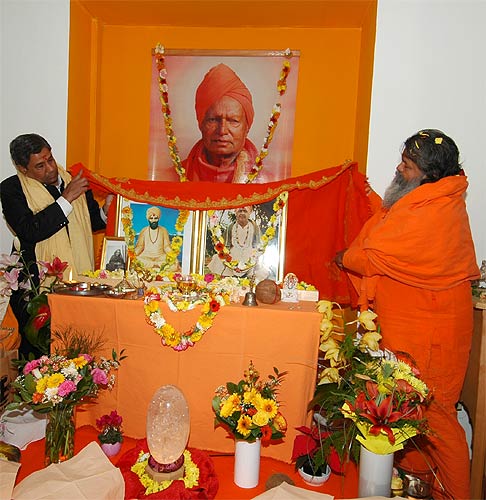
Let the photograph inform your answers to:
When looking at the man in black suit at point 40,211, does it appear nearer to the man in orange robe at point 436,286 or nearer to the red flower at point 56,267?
the red flower at point 56,267

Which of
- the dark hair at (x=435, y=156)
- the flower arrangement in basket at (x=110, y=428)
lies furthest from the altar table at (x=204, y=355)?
the dark hair at (x=435, y=156)

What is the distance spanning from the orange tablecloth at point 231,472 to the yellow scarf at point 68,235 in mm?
1296

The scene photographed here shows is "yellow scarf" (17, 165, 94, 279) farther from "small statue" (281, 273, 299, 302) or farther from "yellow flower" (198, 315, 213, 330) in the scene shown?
"small statue" (281, 273, 299, 302)

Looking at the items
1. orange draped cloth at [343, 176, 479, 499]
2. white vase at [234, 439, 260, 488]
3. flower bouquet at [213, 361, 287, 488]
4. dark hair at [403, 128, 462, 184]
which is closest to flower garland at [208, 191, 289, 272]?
orange draped cloth at [343, 176, 479, 499]

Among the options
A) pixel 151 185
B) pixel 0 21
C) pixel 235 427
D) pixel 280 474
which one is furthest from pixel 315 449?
pixel 0 21

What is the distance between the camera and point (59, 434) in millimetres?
2514

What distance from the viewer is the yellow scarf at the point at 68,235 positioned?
3.70 m

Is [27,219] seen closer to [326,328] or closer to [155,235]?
[155,235]

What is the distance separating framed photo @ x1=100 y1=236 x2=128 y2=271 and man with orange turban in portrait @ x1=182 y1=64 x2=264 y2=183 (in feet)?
3.99

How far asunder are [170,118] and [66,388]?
306 cm

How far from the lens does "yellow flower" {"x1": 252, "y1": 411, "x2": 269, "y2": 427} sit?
232 centimetres

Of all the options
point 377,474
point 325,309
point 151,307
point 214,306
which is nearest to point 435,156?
point 325,309

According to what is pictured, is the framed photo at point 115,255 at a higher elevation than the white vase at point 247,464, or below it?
higher

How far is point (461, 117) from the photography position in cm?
363
